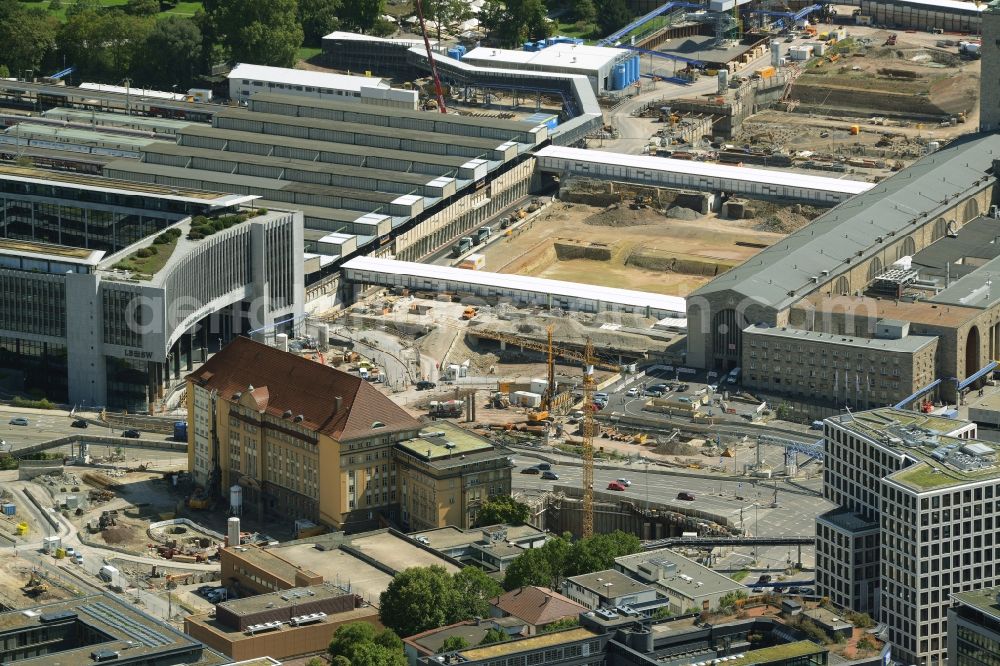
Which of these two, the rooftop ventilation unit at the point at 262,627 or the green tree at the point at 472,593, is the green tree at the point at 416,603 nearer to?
the green tree at the point at 472,593

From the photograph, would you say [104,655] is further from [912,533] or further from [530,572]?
[912,533]

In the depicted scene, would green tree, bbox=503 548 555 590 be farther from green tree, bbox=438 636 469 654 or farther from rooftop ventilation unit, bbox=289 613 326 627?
green tree, bbox=438 636 469 654

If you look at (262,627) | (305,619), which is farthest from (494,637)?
(262,627)

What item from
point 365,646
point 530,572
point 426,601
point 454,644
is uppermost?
point 454,644

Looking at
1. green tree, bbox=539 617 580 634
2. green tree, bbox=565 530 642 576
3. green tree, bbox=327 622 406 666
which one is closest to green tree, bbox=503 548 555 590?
green tree, bbox=565 530 642 576

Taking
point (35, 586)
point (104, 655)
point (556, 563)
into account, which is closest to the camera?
point (104, 655)

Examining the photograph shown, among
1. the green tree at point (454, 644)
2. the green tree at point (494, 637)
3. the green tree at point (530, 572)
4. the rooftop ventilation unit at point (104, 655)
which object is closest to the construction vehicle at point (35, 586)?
the rooftop ventilation unit at point (104, 655)
